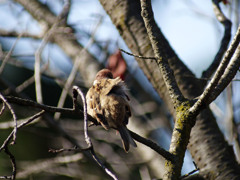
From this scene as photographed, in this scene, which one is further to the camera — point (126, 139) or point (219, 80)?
point (126, 139)

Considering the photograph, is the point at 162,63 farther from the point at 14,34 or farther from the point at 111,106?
the point at 14,34

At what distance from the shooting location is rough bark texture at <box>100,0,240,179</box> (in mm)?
3176

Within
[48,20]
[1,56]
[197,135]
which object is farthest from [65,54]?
[197,135]

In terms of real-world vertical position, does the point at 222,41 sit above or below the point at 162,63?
above

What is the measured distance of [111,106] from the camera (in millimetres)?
3211

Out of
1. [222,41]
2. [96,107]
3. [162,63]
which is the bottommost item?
[96,107]

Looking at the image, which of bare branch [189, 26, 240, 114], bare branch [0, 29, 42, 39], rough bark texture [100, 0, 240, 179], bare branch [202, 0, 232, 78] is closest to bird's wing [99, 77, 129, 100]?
rough bark texture [100, 0, 240, 179]

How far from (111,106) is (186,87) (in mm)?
844

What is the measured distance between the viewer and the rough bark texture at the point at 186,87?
3.18 m

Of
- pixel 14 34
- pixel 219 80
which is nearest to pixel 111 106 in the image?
pixel 219 80

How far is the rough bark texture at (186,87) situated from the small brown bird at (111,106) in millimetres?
435

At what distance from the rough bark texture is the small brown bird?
1.43 ft

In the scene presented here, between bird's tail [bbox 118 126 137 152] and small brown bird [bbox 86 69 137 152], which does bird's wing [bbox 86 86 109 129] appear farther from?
bird's tail [bbox 118 126 137 152]

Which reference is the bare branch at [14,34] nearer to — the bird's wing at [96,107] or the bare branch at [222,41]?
the bird's wing at [96,107]
